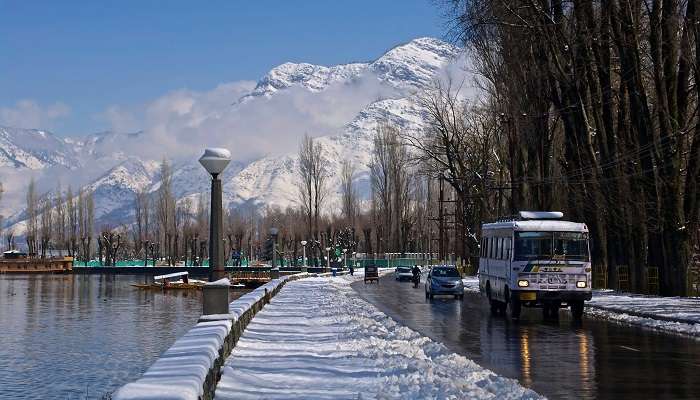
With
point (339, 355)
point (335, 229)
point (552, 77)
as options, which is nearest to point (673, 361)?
point (339, 355)

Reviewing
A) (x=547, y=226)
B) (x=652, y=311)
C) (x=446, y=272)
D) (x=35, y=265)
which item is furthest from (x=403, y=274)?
(x=35, y=265)

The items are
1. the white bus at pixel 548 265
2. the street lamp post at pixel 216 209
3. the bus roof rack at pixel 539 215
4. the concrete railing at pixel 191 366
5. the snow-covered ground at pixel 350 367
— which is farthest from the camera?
the bus roof rack at pixel 539 215

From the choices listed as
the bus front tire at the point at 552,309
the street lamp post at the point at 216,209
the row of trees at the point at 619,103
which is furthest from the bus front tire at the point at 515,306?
the street lamp post at the point at 216,209

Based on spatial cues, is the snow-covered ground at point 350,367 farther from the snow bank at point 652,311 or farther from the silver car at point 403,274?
the silver car at point 403,274

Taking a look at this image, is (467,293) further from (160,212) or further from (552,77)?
(160,212)

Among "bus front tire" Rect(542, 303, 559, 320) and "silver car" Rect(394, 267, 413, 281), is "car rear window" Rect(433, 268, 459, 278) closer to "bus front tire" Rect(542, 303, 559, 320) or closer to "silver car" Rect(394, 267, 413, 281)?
"bus front tire" Rect(542, 303, 559, 320)

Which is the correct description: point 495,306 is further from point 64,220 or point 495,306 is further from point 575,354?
point 64,220

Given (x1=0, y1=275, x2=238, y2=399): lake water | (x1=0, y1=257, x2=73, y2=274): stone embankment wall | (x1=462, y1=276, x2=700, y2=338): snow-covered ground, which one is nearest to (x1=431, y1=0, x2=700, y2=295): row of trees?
(x1=462, y1=276, x2=700, y2=338): snow-covered ground

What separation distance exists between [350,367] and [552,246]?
15945mm

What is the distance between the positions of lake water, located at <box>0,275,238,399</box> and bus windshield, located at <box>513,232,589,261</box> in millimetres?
12245

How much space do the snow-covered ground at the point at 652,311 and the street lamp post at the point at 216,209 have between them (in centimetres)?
1312

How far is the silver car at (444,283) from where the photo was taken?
48969 millimetres

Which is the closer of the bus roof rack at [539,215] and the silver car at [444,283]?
the bus roof rack at [539,215]

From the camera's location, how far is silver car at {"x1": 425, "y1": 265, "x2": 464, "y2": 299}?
161 feet
